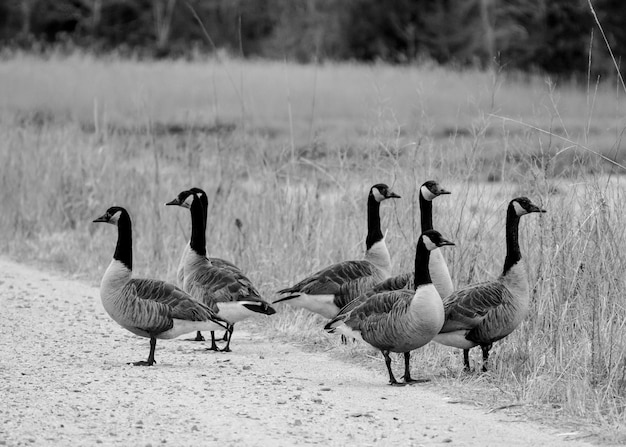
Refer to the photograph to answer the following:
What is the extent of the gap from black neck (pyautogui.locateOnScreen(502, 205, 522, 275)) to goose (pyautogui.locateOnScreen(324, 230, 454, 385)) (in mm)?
576

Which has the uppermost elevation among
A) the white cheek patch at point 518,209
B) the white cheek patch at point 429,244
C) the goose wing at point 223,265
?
the white cheek patch at point 518,209

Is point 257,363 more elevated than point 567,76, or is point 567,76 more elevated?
point 567,76

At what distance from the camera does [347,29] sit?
132ft

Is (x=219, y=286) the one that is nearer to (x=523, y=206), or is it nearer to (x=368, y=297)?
(x=368, y=297)

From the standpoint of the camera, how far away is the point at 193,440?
19.4 feet

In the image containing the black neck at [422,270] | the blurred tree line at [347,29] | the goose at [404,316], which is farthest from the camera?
the blurred tree line at [347,29]

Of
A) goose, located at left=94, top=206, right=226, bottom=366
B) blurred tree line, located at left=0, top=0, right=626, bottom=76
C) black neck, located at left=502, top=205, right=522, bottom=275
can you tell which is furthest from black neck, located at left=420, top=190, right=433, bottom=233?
blurred tree line, located at left=0, top=0, right=626, bottom=76

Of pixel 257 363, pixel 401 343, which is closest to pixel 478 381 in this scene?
pixel 401 343

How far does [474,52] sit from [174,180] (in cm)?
2624

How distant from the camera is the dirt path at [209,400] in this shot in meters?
6.06

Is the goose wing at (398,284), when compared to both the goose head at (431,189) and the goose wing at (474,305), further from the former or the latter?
the goose wing at (474,305)

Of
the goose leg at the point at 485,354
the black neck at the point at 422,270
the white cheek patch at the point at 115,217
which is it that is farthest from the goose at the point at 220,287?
the goose leg at the point at 485,354

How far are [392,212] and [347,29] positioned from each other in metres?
30.8

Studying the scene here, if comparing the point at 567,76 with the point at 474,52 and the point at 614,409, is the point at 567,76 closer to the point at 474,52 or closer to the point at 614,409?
the point at 474,52
